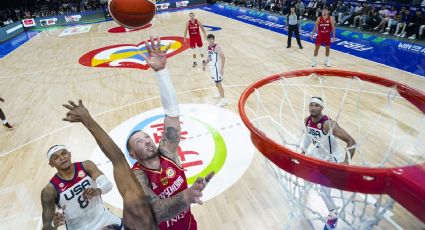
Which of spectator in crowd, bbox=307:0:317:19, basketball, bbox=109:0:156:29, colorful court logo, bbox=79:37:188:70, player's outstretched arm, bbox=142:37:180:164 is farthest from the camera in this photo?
spectator in crowd, bbox=307:0:317:19

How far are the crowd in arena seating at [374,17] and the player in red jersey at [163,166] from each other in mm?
11695

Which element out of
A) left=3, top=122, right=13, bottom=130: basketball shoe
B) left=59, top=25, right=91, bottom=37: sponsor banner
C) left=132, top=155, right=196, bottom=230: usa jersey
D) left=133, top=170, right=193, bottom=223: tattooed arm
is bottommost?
left=59, top=25, right=91, bottom=37: sponsor banner

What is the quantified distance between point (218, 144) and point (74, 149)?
3.01 metres

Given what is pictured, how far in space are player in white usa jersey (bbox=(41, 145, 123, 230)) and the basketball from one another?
1.89 metres

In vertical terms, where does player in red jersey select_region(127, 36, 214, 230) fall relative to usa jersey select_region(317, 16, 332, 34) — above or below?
above

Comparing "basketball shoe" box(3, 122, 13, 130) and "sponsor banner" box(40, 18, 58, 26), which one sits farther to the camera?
"sponsor banner" box(40, 18, 58, 26)

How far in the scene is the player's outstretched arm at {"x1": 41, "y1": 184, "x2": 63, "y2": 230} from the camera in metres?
2.90

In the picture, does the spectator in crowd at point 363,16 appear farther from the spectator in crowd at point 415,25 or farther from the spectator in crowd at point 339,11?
the spectator in crowd at point 415,25

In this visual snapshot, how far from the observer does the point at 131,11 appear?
13.0ft

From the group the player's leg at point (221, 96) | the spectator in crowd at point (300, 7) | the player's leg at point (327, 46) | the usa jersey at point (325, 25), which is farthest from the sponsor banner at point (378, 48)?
the player's leg at point (221, 96)

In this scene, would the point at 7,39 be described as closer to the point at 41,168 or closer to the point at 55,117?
the point at 55,117

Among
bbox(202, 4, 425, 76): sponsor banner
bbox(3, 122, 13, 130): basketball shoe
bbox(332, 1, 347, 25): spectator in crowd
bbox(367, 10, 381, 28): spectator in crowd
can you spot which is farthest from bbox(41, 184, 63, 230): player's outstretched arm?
bbox(332, 1, 347, 25): spectator in crowd

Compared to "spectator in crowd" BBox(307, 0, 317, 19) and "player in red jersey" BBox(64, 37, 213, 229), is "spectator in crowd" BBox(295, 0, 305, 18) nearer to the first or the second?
"spectator in crowd" BBox(307, 0, 317, 19)

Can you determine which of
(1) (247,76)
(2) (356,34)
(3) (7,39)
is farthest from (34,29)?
(2) (356,34)
